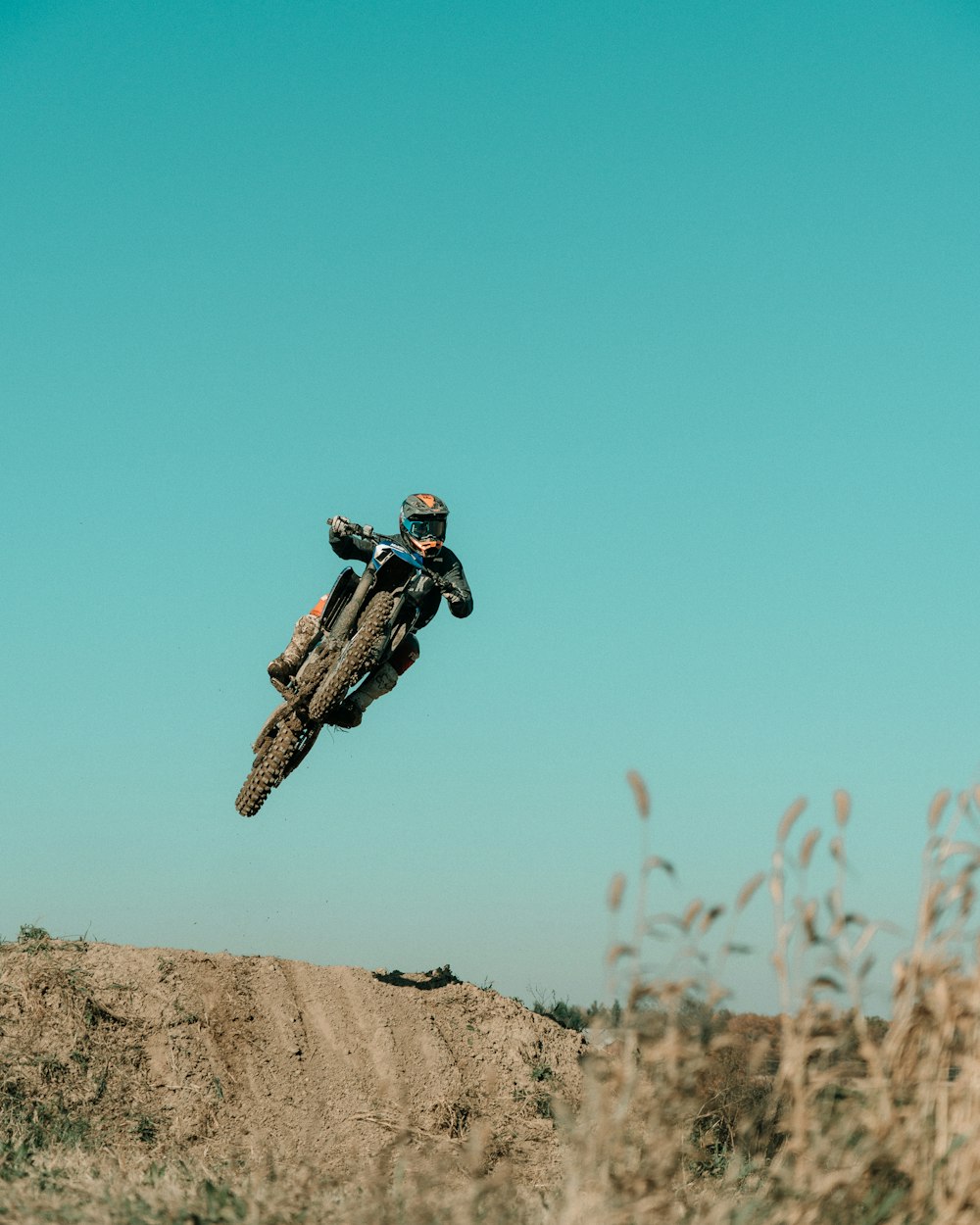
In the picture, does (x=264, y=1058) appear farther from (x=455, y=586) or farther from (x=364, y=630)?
(x=455, y=586)

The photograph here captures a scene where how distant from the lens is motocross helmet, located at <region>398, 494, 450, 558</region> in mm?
14180

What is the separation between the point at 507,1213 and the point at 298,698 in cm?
911

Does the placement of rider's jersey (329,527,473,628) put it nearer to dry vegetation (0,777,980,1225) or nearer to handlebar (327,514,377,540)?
handlebar (327,514,377,540)

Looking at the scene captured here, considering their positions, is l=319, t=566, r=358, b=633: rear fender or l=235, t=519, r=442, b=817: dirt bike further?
l=319, t=566, r=358, b=633: rear fender

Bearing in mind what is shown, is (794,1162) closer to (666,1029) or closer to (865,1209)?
(865,1209)

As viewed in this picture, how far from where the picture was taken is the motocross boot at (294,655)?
14242 millimetres

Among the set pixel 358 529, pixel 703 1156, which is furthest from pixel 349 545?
pixel 703 1156

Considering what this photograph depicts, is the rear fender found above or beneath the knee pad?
above

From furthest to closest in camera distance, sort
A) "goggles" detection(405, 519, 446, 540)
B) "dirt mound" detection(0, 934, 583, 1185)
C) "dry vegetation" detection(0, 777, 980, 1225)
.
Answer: "goggles" detection(405, 519, 446, 540), "dirt mound" detection(0, 934, 583, 1185), "dry vegetation" detection(0, 777, 980, 1225)

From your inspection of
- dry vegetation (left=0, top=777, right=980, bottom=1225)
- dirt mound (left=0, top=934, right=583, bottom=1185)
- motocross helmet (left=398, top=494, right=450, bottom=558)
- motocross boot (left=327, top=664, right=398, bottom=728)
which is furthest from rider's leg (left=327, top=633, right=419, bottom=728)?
dry vegetation (left=0, top=777, right=980, bottom=1225)

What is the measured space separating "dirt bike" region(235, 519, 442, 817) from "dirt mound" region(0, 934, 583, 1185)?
197cm

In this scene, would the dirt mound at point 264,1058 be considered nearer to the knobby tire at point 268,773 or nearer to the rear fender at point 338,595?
the knobby tire at point 268,773

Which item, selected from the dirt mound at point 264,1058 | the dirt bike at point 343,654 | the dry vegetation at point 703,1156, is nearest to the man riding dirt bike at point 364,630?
the dirt bike at point 343,654

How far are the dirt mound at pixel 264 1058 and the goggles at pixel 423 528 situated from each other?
15.2 ft
